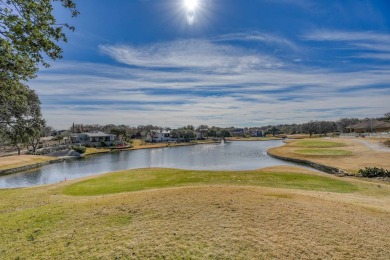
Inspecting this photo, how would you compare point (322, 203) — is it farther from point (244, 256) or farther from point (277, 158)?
point (277, 158)

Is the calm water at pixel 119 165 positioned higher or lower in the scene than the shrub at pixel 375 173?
lower

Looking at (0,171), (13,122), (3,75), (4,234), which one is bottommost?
(0,171)

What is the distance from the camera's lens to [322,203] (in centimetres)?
1191

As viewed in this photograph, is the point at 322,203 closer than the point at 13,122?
Yes

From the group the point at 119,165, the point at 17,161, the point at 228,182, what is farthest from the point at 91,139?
the point at 228,182

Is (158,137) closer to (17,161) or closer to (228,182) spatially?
(17,161)

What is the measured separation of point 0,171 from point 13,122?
38696 millimetres

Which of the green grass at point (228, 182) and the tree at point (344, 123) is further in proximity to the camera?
the tree at point (344, 123)

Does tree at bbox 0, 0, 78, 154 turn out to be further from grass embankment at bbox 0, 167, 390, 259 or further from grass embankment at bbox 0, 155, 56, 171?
grass embankment at bbox 0, 155, 56, 171

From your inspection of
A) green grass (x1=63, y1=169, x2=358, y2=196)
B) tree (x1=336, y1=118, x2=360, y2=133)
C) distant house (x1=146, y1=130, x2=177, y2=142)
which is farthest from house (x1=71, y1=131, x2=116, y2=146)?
tree (x1=336, y1=118, x2=360, y2=133)

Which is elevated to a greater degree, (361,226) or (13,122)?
(13,122)

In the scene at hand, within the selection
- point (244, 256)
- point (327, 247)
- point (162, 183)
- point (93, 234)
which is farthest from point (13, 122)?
point (327, 247)

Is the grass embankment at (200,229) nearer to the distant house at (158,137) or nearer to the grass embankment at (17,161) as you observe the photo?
the grass embankment at (17,161)

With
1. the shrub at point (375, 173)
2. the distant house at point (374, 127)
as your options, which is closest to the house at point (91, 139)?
the shrub at point (375, 173)
